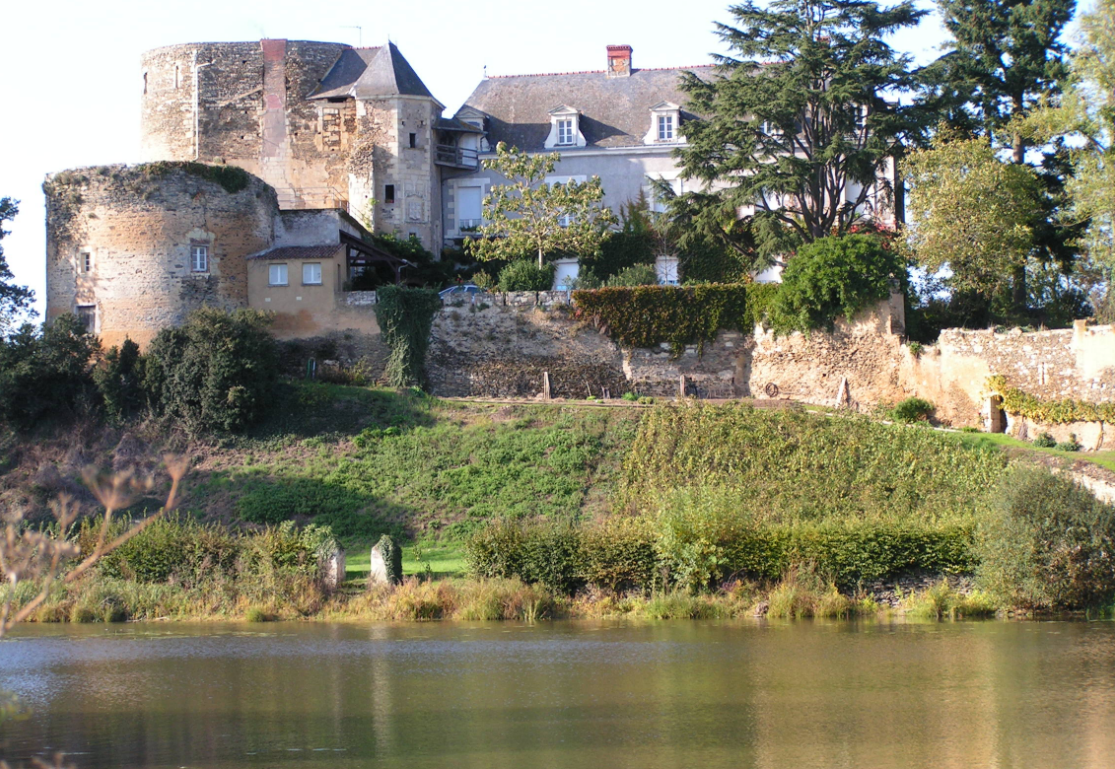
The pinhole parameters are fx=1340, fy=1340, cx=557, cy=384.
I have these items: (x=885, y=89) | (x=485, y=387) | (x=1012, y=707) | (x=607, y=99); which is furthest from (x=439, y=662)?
(x=607, y=99)

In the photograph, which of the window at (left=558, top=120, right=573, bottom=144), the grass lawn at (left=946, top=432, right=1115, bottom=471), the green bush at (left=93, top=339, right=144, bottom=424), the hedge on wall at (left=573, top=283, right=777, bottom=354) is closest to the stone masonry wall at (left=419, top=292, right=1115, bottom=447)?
the hedge on wall at (left=573, top=283, right=777, bottom=354)

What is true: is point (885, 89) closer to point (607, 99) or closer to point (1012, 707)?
point (607, 99)

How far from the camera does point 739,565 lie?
70.7ft

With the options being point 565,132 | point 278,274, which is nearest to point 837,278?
point 565,132

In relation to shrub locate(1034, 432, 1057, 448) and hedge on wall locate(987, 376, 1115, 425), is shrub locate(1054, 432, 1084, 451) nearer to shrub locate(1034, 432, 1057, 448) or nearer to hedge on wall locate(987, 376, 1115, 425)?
shrub locate(1034, 432, 1057, 448)

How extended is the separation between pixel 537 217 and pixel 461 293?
11.5 feet

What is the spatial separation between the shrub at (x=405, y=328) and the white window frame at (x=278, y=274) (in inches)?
104

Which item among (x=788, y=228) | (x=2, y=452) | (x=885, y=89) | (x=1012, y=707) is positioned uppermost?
(x=885, y=89)

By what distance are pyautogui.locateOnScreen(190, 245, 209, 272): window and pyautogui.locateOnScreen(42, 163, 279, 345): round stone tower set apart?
1.0 inches

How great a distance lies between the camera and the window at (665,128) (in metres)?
40.6

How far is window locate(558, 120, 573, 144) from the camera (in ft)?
135

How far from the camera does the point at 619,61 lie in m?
43.4

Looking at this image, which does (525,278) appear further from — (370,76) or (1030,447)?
(1030,447)

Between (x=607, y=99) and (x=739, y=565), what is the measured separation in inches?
952
